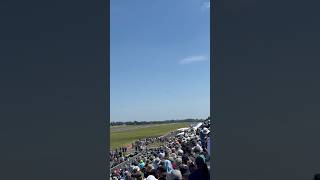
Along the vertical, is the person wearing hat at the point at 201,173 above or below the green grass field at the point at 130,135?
above

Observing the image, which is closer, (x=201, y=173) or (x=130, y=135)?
(x=201, y=173)

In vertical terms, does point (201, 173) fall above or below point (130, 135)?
above

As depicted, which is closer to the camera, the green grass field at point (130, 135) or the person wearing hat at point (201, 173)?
the person wearing hat at point (201, 173)

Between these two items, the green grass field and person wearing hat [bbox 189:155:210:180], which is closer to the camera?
person wearing hat [bbox 189:155:210:180]

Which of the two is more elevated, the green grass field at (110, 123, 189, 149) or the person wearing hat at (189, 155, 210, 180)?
the person wearing hat at (189, 155, 210, 180)
